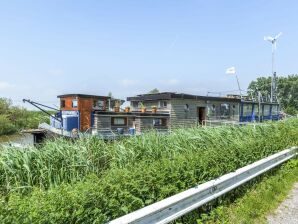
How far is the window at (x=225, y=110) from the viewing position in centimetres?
2894

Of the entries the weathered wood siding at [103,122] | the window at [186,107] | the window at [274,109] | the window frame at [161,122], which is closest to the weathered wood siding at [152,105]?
the window frame at [161,122]

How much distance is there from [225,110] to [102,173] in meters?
25.9

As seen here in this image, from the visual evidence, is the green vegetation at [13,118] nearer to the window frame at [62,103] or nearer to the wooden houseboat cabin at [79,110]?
the window frame at [62,103]

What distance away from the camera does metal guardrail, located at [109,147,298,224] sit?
3286 millimetres

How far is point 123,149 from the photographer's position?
19.4 ft

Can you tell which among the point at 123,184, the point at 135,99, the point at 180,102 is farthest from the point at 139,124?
the point at 123,184

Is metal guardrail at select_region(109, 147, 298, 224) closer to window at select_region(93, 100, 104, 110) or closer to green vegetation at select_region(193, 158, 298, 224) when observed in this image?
green vegetation at select_region(193, 158, 298, 224)

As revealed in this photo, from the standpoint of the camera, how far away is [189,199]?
4016 mm

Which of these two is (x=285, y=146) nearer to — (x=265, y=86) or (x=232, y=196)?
(x=232, y=196)

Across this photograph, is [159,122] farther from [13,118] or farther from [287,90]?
[287,90]

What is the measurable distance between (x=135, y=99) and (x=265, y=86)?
60.2 meters

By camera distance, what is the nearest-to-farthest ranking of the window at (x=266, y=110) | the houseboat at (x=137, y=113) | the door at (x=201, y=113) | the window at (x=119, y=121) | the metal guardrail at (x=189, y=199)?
the metal guardrail at (x=189, y=199)
the houseboat at (x=137, y=113)
the window at (x=119, y=121)
the door at (x=201, y=113)
the window at (x=266, y=110)

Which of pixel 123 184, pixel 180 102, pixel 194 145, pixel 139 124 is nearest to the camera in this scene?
pixel 123 184

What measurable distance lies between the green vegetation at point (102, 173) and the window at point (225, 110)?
21342mm
